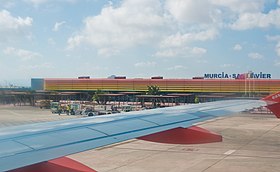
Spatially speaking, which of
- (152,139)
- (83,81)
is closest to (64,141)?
(152,139)

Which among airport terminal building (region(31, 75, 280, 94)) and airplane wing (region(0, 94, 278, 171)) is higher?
airport terminal building (region(31, 75, 280, 94))

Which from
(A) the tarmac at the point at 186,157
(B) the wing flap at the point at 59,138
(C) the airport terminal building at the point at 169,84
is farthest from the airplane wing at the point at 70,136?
(C) the airport terminal building at the point at 169,84

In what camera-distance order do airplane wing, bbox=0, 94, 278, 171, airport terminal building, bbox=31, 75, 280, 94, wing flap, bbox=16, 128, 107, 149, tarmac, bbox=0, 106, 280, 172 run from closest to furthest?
airplane wing, bbox=0, 94, 278, 171 → wing flap, bbox=16, 128, 107, 149 → tarmac, bbox=0, 106, 280, 172 → airport terminal building, bbox=31, 75, 280, 94

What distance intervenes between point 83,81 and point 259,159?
242 feet

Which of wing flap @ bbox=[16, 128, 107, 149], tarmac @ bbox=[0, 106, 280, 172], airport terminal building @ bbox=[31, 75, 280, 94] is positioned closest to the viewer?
wing flap @ bbox=[16, 128, 107, 149]

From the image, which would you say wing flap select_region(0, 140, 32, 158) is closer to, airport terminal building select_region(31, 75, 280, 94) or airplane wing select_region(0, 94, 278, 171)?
airplane wing select_region(0, 94, 278, 171)

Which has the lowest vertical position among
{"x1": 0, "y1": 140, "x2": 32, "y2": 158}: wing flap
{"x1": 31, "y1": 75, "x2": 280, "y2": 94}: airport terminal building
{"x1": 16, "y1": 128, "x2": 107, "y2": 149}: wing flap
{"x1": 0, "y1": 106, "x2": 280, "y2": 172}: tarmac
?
{"x1": 0, "y1": 106, "x2": 280, "y2": 172}: tarmac

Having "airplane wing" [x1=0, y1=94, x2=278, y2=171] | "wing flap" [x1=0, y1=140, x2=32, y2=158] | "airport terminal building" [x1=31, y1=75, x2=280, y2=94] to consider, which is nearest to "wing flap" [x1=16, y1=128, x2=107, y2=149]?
"airplane wing" [x1=0, y1=94, x2=278, y2=171]

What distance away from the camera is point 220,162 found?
16328 millimetres

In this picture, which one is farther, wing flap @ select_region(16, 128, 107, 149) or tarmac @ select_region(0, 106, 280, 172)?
tarmac @ select_region(0, 106, 280, 172)

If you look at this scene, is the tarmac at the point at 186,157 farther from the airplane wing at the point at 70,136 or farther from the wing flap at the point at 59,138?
the wing flap at the point at 59,138

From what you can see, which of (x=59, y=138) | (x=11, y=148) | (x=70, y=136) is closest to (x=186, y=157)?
(x=70, y=136)

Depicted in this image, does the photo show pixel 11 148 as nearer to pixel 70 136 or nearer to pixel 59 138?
pixel 59 138

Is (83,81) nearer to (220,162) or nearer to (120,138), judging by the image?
(220,162)
